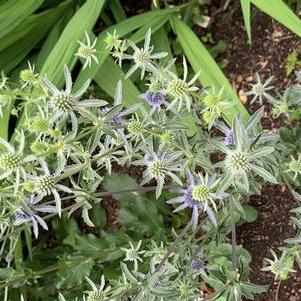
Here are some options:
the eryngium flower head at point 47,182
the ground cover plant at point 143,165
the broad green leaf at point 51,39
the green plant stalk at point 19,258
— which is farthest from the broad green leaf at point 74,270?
the eryngium flower head at point 47,182

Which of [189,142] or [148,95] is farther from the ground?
[148,95]

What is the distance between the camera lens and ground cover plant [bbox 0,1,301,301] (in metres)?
1.22

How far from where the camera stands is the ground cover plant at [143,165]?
4.02ft

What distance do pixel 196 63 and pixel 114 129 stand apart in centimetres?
68

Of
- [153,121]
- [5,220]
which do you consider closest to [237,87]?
[153,121]

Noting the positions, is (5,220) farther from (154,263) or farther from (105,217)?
(105,217)

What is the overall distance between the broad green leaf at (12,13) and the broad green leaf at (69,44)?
0.50 feet

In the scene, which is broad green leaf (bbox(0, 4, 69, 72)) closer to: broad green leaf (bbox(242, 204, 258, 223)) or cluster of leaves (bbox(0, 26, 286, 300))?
cluster of leaves (bbox(0, 26, 286, 300))

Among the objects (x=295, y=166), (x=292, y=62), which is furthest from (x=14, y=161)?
(x=292, y=62)

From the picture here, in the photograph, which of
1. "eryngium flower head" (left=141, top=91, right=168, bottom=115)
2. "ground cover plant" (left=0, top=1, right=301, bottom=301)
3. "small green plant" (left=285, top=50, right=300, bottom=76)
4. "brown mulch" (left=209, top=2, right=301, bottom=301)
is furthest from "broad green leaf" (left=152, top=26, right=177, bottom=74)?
"eryngium flower head" (left=141, top=91, right=168, bottom=115)

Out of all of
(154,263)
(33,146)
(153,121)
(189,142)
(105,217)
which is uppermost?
(33,146)

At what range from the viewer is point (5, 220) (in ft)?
4.51

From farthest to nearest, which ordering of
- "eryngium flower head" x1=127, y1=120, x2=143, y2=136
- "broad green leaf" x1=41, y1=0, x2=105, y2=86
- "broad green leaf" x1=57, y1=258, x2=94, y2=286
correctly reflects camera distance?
1. "broad green leaf" x1=57, y1=258, x2=94, y2=286
2. "broad green leaf" x1=41, y1=0, x2=105, y2=86
3. "eryngium flower head" x1=127, y1=120, x2=143, y2=136

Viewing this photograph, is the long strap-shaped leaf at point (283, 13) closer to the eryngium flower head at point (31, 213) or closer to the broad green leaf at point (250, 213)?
the broad green leaf at point (250, 213)
